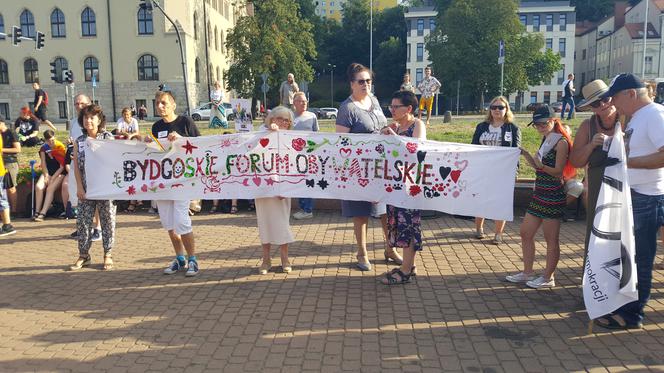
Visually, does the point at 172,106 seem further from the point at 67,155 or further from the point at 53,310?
the point at 67,155

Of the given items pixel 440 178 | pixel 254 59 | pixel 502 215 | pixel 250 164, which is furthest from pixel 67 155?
pixel 254 59

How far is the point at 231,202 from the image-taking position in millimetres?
10055

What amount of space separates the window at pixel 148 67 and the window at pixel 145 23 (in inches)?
79.6

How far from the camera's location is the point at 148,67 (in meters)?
48.5

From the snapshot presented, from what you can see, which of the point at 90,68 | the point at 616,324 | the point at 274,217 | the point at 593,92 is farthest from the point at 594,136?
the point at 90,68

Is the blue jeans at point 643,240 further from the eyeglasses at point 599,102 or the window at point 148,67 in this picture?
the window at point 148,67

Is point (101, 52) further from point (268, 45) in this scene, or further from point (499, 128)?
point (499, 128)

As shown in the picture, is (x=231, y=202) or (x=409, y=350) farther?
(x=231, y=202)

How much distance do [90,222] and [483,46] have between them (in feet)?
186

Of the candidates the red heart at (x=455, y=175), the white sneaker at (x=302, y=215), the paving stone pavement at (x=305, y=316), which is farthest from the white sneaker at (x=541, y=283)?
the white sneaker at (x=302, y=215)

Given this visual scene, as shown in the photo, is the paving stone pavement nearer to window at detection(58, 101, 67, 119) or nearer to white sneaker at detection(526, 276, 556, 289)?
white sneaker at detection(526, 276, 556, 289)

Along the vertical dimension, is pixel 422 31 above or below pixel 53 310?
above

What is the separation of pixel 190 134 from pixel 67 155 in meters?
3.64

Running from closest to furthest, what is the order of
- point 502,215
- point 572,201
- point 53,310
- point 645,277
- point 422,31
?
point 645,277, point 53,310, point 502,215, point 572,201, point 422,31
